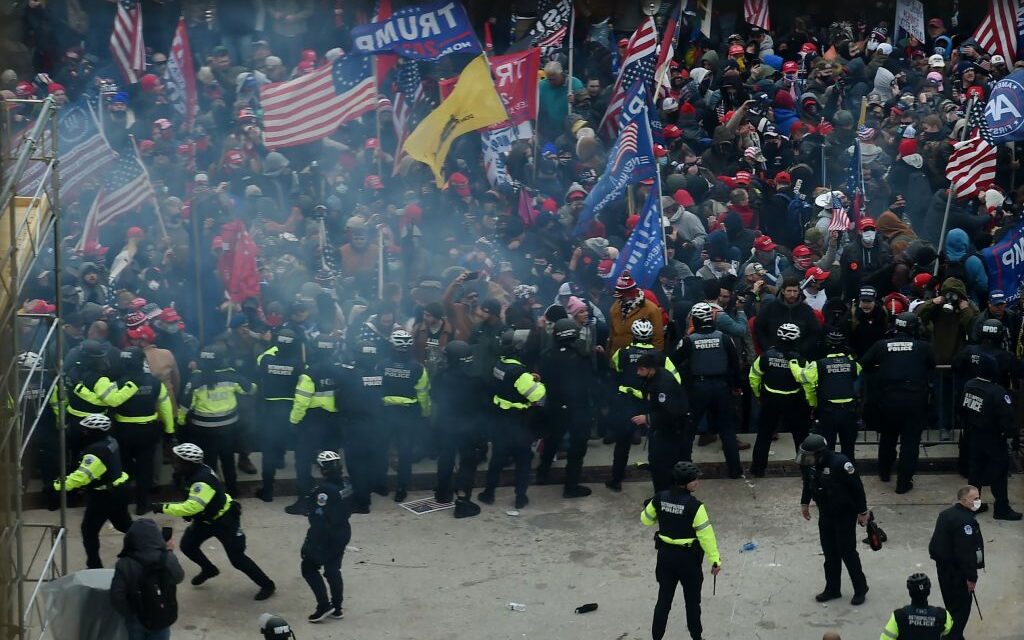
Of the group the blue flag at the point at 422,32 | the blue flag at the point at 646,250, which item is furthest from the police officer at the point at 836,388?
the blue flag at the point at 422,32

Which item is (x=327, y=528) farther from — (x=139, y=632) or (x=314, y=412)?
(x=314, y=412)

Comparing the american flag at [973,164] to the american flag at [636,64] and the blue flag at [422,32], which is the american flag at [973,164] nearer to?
the american flag at [636,64]

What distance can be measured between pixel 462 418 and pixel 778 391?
2956 mm

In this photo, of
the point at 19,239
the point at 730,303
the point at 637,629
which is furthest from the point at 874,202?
the point at 19,239

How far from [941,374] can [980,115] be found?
15.3ft

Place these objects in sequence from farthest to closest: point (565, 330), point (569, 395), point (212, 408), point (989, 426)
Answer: point (569, 395) < point (565, 330) < point (212, 408) < point (989, 426)

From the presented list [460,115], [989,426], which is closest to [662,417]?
[989,426]

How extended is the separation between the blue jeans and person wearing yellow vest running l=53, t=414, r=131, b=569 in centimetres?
178

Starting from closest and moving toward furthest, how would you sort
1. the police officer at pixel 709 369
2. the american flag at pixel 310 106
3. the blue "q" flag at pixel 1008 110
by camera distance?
the police officer at pixel 709 369
the blue "q" flag at pixel 1008 110
the american flag at pixel 310 106

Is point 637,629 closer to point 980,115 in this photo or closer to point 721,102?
point 980,115

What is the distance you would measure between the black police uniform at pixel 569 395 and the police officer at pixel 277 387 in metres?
2.31

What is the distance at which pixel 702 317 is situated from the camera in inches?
618

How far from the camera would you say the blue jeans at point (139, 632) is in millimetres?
12359

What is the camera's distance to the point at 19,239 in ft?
35.1
